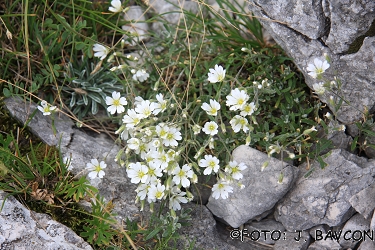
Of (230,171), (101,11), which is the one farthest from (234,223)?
(101,11)

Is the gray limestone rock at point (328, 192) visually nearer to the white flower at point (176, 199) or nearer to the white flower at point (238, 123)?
the white flower at point (238, 123)

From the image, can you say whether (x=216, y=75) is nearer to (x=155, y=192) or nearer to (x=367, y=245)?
(x=155, y=192)

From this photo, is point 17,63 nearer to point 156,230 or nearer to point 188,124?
point 188,124

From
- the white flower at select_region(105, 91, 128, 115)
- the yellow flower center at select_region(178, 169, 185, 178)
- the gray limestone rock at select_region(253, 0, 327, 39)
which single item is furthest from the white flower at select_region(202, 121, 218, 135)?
the gray limestone rock at select_region(253, 0, 327, 39)

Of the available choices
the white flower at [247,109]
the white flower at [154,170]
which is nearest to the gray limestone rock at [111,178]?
the white flower at [154,170]

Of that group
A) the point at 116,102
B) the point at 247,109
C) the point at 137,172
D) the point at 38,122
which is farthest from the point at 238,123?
the point at 38,122
